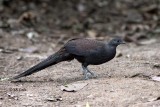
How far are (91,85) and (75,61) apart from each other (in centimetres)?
261

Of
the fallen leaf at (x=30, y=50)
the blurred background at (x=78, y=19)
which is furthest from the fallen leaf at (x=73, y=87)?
the blurred background at (x=78, y=19)

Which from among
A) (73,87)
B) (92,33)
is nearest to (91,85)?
(73,87)

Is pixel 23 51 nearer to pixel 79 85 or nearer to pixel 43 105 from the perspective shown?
pixel 79 85

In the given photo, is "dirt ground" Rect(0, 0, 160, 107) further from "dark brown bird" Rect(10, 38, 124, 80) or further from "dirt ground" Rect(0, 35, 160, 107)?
"dark brown bird" Rect(10, 38, 124, 80)

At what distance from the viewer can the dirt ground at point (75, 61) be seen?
6.47 meters

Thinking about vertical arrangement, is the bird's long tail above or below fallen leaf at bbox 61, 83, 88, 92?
above

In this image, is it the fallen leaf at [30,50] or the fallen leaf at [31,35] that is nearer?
the fallen leaf at [30,50]

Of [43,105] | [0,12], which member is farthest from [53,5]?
[43,105]

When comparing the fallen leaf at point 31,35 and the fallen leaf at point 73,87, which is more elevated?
the fallen leaf at point 31,35

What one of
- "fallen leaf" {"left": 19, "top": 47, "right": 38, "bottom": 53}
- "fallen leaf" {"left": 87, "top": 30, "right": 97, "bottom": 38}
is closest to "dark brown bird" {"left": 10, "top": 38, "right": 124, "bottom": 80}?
"fallen leaf" {"left": 19, "top": 47, "right": 38, "bottom": 53}

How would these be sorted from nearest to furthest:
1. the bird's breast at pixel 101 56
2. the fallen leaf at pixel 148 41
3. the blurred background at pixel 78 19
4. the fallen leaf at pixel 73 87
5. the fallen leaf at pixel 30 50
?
the fallen leaf at pixel 73 87 → the bird's breast at pixel 101 56 → the fallen leaf at pixel 30 50 → the fallen leaf at pixel 148 41 → the blurred background at pixel 78 19

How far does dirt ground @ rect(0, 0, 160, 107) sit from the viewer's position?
6.47 meters

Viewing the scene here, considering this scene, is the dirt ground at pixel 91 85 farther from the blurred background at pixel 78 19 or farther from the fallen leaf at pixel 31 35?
the blurred background at pixel 78 19

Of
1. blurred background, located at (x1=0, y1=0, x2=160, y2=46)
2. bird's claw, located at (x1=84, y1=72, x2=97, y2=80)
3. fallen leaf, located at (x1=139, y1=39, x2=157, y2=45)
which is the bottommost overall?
bird's claw, located at (x1=84, y1=72, x2=97, y2=80)
